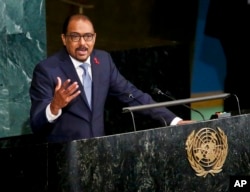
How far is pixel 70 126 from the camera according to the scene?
4375 millimetres

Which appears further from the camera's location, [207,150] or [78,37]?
[78,37]

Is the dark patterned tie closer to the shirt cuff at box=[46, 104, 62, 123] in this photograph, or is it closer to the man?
the man

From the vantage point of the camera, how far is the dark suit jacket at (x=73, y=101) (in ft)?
13.9

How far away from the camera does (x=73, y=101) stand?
4391 mm

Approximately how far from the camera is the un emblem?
4.09 m

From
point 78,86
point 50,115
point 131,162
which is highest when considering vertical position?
point 78,86

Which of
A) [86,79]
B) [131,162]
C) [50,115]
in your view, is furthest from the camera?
[86,79]

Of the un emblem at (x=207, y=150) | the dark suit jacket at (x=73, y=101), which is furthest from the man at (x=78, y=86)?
the un emblem at (x=207, y=150)

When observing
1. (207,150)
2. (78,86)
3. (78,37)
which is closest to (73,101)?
(78,86)

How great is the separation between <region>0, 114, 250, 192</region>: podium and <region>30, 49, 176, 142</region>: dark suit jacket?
1.33ft

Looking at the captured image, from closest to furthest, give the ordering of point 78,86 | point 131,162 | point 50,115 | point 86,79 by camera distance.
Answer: point 131,162 < point 50,115 < point 78,86 < point 86,79

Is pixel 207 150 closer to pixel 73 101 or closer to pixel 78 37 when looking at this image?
pixel 73 101

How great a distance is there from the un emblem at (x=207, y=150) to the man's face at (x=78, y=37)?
0.83m

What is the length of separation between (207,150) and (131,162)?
450 millimetres
